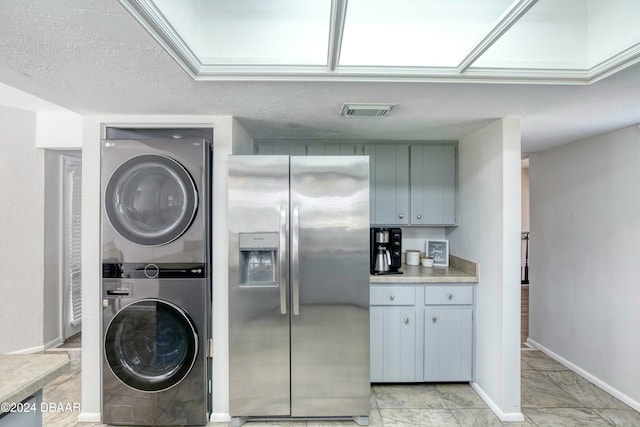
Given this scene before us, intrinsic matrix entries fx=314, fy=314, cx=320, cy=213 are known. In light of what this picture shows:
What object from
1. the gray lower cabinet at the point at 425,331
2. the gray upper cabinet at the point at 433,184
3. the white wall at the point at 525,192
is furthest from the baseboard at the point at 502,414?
the white wall at the point at 525,192

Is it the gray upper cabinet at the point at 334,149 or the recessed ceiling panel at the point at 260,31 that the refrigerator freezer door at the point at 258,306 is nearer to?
the recessed ceiling panel at the point at 260,31

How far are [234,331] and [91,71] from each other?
1.70 metres

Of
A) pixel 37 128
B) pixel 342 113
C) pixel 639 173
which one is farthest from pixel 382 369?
pixel 37 128

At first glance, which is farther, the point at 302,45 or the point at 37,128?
the point at 37,128

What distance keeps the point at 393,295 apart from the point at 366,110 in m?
1.51

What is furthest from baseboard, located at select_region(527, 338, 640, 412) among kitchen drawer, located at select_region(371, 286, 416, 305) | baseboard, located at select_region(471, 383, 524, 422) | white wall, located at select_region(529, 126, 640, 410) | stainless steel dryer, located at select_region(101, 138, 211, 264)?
stainless steel dryer, located at select_region(101, 138, 211, 264)

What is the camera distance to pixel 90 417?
2.20m

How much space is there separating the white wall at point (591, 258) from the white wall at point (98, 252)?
311 centimetres

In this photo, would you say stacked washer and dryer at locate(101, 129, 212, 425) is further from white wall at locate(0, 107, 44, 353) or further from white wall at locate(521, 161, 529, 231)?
white wall at locate(521, 161, 529, 231)

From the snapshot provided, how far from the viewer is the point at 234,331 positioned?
83.7 inches

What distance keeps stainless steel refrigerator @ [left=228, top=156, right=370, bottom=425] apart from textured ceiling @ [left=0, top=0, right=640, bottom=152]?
42 centimetres

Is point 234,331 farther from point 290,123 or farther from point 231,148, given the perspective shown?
point 290,123

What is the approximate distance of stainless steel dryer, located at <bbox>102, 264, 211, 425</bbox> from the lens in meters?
2.08

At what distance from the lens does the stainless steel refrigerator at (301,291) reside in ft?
6.95
